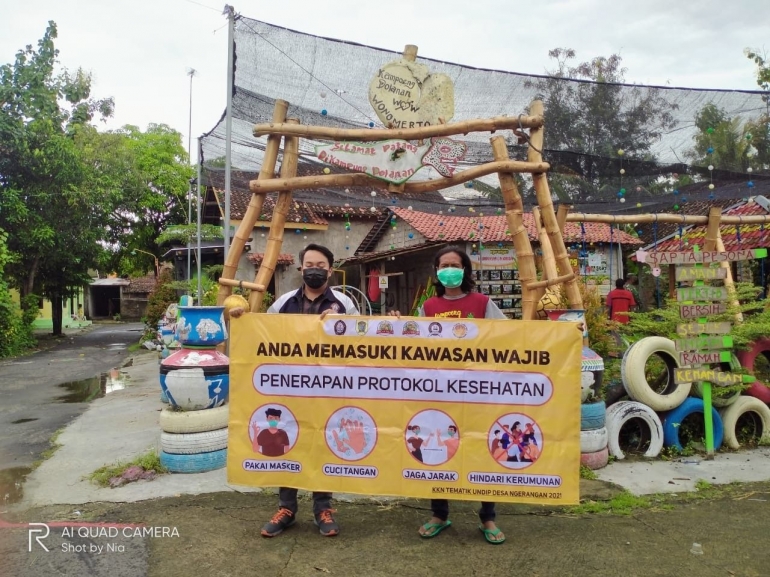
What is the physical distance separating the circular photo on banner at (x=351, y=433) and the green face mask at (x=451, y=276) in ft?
3.21

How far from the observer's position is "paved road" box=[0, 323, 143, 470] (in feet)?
19.3

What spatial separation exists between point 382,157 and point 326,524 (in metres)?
2.75

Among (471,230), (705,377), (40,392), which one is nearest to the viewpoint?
(705,377)

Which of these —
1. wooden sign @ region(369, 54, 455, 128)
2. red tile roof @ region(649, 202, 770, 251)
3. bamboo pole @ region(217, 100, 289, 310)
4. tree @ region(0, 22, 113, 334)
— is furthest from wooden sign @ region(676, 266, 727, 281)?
tree @ region(0, 22, 113, 334)

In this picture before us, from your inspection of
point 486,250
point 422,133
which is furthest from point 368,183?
point 486,250

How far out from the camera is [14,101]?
17234 millimetres

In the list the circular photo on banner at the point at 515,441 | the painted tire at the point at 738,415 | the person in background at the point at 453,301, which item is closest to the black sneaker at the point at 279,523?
the person in background at the point at 453,301

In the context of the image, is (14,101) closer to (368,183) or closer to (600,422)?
(368,183)

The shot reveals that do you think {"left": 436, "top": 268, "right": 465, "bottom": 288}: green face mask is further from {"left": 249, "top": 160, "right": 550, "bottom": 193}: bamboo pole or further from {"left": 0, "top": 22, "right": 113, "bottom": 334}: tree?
{"left": 0, "top": 22, "right": 113, "bottom": 334}: tree

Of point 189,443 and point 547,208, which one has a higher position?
point 547,208

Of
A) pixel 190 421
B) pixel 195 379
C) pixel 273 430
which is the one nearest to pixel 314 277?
pixel 273 430

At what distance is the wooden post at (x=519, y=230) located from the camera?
4.63 m

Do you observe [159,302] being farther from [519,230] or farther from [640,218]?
[519,230]

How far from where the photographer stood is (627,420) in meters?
5.01
